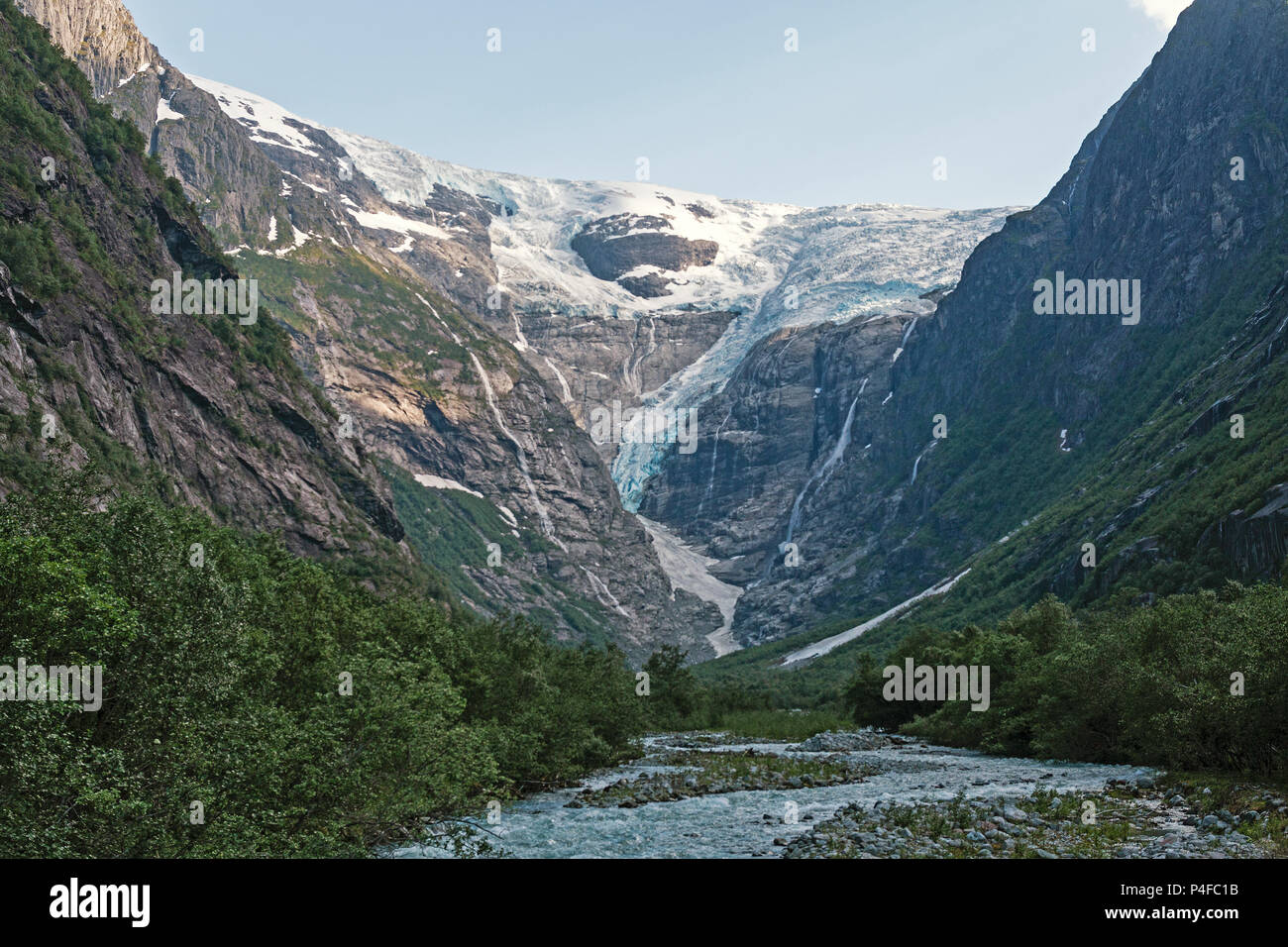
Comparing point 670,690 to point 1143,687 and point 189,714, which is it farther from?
point 189,714

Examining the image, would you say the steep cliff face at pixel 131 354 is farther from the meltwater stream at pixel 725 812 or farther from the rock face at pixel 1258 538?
the rock face at pixel 1258 538

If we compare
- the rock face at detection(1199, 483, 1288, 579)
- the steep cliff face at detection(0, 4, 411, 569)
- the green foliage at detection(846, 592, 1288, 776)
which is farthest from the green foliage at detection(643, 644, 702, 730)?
the rock face at detection(1199, 483, 1288, 579)

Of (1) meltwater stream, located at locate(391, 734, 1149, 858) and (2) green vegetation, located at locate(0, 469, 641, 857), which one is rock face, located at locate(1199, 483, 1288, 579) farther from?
(2) green vegetation, located at locate(0, 469, 641, 857)

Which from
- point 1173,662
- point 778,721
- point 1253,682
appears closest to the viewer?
point 1253,682

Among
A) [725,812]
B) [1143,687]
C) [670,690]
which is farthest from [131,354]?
[1143,687]
